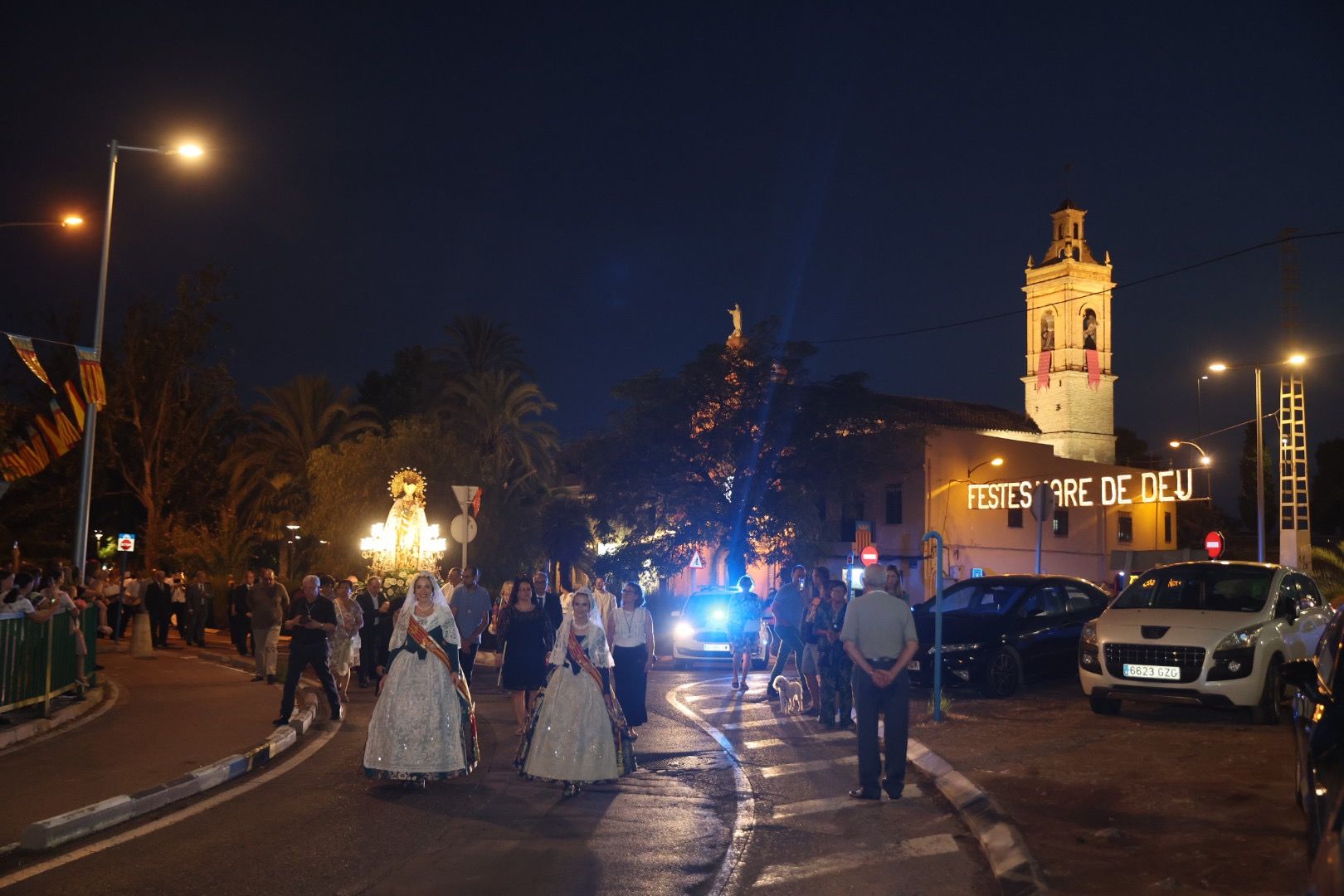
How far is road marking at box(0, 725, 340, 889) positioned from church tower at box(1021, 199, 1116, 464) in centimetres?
9034

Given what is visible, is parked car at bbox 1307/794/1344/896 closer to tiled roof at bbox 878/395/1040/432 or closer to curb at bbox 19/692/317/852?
curb at bbox 19/692/317/852

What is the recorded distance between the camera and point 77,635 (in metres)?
16.4

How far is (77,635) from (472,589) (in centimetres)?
527

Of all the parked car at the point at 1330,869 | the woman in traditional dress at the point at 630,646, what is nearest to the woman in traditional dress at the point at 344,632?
the woman in traditional dress at the point at 630,646

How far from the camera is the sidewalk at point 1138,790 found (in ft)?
23.6

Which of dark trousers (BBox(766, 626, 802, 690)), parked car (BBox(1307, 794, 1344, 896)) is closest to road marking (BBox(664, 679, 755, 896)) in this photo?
dark trousers (BBox(766, 626, 802, 690))

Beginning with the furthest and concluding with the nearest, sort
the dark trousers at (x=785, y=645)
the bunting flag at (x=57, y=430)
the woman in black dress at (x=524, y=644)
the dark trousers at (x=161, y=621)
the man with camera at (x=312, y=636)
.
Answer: the dark trousers at (x=161, y=621)
the bunting flag at (x=57, y=430)
the dark trousers at (x=785, y=645)
the man with camera at (x=312, y=636)
the woman in black dress at (x=524, y=644)

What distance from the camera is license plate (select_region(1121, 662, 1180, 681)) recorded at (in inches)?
527

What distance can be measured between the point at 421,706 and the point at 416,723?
0.44ft

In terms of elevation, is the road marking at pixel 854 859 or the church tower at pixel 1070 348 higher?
the church tower at pixel 1070 348

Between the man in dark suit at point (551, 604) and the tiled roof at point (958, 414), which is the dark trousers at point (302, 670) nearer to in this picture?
the man in dark suit at point (551, 604)

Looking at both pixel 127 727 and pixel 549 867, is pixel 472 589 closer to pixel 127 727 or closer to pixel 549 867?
pixel 127 727

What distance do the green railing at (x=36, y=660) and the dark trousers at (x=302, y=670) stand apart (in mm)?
2646

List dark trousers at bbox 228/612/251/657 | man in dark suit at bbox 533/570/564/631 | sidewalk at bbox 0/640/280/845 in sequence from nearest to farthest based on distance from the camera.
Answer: sidewalk at bbox 0/640/280/845 < man in dark suit at bbox 533/570/564/631 < dark trousers at bbox 228/612/251/657
